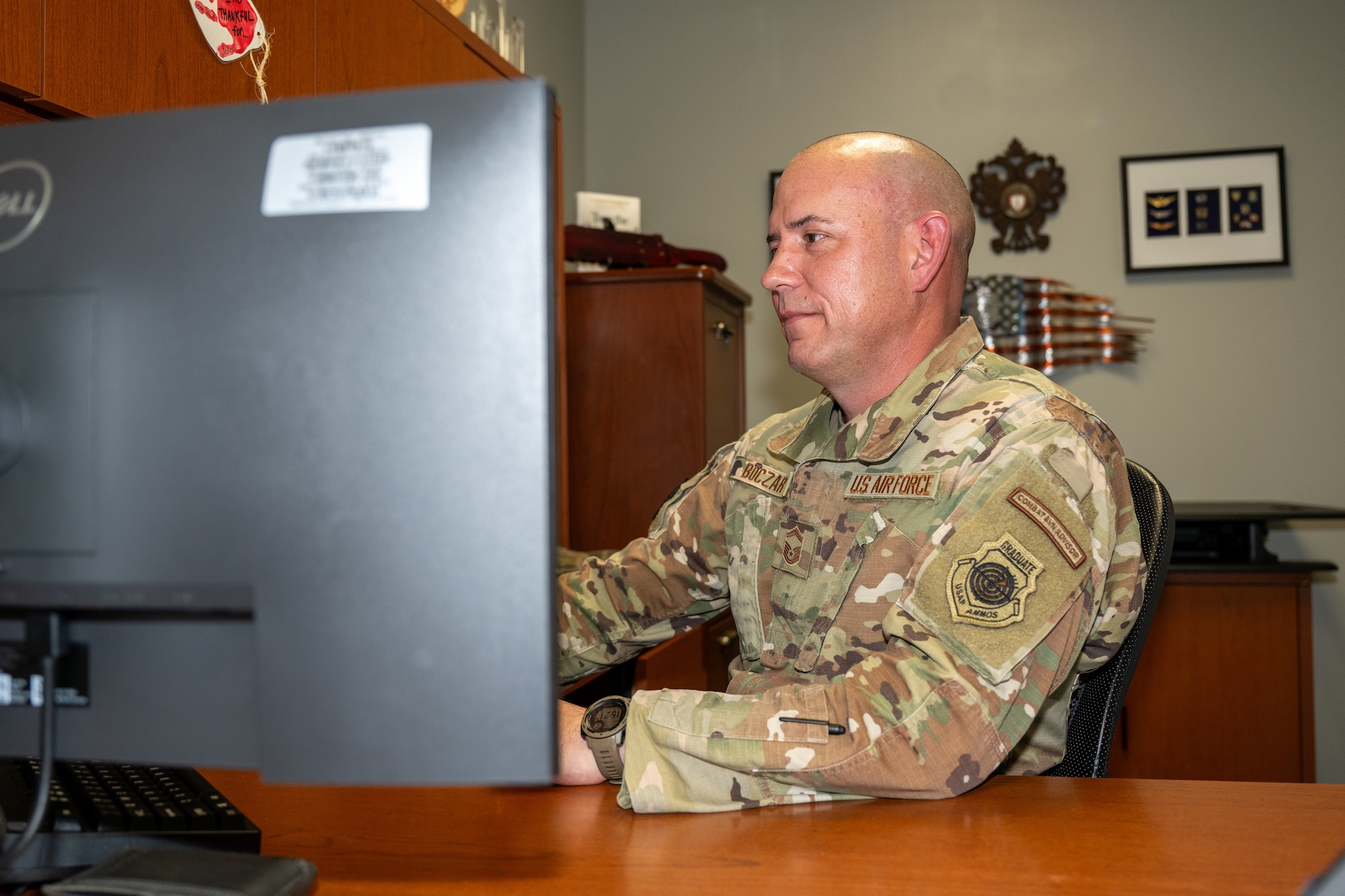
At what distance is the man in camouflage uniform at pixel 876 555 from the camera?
36.3 inches

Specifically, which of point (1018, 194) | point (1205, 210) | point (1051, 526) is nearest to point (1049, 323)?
point (1018, 194)

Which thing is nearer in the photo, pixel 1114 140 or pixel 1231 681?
pixel 1231 681

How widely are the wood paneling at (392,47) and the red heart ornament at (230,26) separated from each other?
20cm

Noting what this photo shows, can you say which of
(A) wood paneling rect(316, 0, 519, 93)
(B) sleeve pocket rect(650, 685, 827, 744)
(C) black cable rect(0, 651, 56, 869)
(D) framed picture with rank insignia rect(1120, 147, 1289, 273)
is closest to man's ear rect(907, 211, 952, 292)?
(B) sleeve pocket rect(650, 685, 827, 744)

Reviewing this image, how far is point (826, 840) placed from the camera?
813 millimetres

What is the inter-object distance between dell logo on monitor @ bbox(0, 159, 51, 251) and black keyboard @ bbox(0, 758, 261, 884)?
382mm

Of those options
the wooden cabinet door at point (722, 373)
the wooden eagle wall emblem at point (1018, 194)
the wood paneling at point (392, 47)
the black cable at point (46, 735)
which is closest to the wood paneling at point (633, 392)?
the wooden cabinet door at point (722, 373)

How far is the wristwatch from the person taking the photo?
3.15 ft

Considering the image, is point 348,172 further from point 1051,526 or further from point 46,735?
point 1051,526

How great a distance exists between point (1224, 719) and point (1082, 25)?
2.21 metres

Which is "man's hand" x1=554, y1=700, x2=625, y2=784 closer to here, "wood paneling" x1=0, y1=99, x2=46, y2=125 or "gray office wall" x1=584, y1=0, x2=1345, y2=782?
"wood paneling" x1=0, y1=99, x2=46, y2=125

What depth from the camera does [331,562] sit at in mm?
532

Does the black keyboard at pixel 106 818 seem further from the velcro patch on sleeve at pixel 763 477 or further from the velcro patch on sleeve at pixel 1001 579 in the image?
the velcro patch on sleeve at pixel 763 477

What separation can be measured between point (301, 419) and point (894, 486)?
0.81 meters
